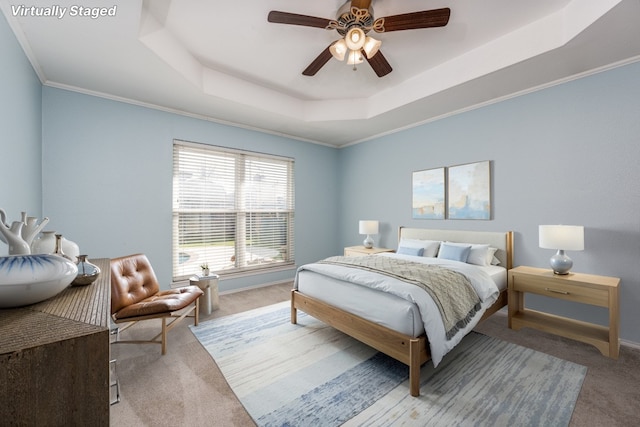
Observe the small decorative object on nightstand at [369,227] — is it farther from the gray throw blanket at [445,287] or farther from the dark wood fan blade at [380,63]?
the dark wood fan blade at [380,63]

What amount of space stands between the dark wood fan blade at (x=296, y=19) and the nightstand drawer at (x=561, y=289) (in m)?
3.12

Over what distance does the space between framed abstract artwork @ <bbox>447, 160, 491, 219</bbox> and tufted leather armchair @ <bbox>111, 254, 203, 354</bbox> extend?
348cm

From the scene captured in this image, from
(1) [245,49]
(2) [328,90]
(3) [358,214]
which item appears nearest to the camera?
Answer: (1) [245,49]

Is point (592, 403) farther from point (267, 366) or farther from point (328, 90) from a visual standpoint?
point (328, 90)

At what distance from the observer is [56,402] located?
0.70 m

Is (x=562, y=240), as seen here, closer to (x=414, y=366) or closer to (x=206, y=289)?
(x=414, y=366)

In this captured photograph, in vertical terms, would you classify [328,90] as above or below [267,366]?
above

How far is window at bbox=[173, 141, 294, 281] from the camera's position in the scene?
152 inches

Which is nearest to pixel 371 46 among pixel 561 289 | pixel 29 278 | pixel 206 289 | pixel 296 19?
pixel 296 19

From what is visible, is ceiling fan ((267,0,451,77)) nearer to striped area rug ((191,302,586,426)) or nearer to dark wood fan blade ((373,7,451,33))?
dark wood fan blade ((373,7,451,33))

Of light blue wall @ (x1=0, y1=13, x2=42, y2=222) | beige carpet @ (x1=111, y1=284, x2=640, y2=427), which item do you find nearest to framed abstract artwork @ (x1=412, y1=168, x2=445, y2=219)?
beige carpet @ (x1=111, y1=284, x2=640, y2=427)

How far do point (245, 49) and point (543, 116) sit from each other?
3399 mm

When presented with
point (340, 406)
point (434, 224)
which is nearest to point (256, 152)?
point (434, 224)

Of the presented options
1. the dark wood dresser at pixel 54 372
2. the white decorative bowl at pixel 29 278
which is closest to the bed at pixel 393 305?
the dark wood dresser at pixel 54 372
